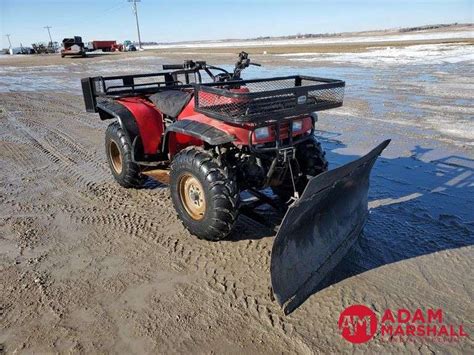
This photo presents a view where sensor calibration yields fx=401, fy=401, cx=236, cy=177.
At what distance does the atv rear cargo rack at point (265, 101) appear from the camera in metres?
2.85

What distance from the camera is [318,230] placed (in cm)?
305

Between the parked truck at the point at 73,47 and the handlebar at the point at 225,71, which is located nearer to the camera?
the handlebar at the point at 225,71

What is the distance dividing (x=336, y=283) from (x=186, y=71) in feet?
10.5

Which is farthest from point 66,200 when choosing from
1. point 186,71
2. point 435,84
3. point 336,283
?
point 435,84

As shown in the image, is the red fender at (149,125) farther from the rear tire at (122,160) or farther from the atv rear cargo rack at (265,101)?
the atv rear cargo rack at (265,101)

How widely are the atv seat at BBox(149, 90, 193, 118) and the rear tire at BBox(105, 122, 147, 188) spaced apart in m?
0.51

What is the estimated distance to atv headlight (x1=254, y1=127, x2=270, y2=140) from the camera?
306 cm

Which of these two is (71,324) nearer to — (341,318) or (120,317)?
(120,317)

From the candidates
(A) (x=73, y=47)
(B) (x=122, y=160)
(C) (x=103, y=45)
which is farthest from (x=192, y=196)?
(C) (x=103, y=45)

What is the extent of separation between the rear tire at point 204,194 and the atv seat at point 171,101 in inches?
25.8

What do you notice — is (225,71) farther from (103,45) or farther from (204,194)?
(103,45)

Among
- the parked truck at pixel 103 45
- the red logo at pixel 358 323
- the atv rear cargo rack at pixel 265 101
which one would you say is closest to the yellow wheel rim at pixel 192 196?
the atv rear cargo rack at pixel 265 101

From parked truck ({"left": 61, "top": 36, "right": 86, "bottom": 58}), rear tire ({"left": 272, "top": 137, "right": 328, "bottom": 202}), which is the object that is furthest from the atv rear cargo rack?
parked truck ({"left": 61, "top": 36, "right": 86, "bottom": 58})

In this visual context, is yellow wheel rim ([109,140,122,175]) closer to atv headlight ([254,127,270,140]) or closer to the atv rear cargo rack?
the atv rear cargo rack
